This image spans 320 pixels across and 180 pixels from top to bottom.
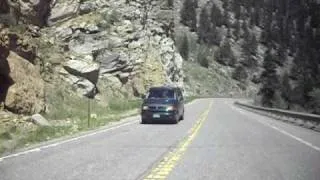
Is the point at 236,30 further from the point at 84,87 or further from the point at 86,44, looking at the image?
the point at 84,87

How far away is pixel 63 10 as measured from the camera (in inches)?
2222

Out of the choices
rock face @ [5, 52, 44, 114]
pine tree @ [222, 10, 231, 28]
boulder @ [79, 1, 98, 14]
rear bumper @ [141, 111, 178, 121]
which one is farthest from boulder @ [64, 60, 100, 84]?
pine tree @ [222, 10, 231, 28]

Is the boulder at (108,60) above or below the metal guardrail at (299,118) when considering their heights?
above

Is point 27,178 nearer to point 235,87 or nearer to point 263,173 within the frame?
point 263,173

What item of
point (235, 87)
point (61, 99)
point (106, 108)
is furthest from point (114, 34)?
point (235, 87)

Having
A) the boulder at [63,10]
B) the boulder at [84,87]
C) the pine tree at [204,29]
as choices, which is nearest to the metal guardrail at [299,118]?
the boulder at [84,87]

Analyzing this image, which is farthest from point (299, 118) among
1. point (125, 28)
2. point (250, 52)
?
point (250, 52)

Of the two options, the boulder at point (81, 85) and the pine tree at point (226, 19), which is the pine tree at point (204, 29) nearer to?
the pine tree at point (226, 19)

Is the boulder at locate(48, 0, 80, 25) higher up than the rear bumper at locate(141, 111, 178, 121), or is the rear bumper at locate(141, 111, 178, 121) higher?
the boulder at locate(48, 0, 80, 25)

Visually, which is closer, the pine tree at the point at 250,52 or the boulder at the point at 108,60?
the boulder at the point at 108,60

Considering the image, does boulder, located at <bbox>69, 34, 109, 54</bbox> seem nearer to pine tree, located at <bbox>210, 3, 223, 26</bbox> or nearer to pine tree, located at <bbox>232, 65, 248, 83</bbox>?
pine tree, located at <bbox>232, 65, 248, 83</bbox>

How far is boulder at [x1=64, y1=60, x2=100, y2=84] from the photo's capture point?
46250 mm

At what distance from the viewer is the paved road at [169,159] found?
11.5 metres

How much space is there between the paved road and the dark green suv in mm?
9741
